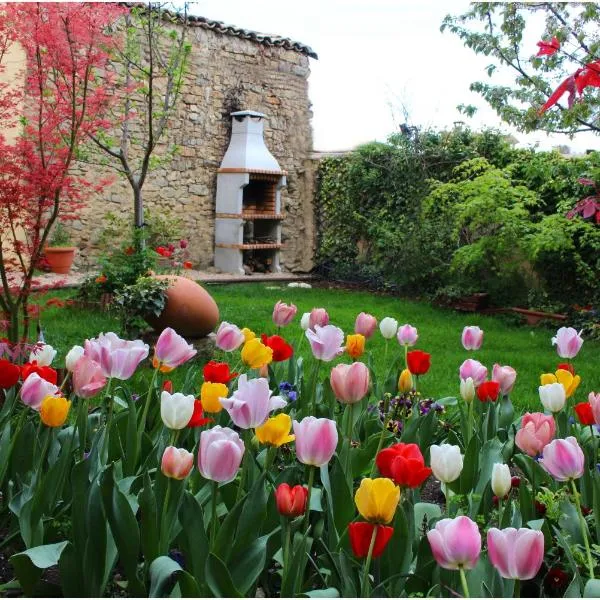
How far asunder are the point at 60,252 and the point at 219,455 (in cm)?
872

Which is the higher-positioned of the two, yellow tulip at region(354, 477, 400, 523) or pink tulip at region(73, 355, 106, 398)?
pink tulip at region(73, 355, 106, 398)

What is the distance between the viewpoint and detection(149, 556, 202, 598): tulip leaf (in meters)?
1.32

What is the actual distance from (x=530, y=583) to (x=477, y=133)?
9.07 metres

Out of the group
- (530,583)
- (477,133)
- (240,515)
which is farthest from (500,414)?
(477,133)

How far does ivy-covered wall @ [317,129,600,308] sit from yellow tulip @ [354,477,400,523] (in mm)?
5817

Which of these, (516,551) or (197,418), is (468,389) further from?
(516,551)

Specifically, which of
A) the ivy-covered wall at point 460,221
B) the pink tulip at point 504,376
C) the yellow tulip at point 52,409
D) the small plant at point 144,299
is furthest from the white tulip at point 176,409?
the ivy-covered wall at point 460,221

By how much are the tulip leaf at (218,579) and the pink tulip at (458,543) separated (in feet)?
1.35

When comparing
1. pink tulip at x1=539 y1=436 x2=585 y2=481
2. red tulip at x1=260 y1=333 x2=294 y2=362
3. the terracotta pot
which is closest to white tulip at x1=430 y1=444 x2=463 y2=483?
pink tulip at x1=539 y1=436 x2=585 y2=481

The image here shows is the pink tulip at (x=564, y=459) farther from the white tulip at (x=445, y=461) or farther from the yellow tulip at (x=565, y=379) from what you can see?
the yellow tulip at (x=565, y=379)

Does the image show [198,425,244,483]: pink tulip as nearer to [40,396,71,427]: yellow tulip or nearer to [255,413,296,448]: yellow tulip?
[255,413,296,448]: yellow tulip

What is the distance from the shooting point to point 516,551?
3.57 feet

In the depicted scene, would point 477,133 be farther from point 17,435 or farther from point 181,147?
Result: point 17,435

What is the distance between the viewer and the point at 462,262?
27.6 ft
